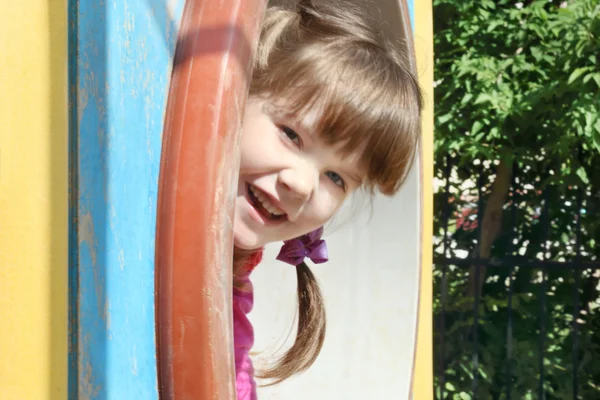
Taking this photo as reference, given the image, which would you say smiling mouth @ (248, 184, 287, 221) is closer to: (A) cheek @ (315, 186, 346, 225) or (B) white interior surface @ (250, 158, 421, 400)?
(A) cheek @ (315, 186, 346, 225)

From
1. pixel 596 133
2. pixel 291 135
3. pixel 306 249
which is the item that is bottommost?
pixel 306 249

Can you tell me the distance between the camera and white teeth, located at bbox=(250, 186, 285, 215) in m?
1.46

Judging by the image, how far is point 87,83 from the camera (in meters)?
0.93

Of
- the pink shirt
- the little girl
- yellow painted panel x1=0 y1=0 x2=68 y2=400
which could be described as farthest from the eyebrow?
yellow painted panel x1=0 y1=0 x2=68 y2=400

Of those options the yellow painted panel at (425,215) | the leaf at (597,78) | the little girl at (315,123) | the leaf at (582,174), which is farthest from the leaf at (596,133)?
the little girl at (315,123)

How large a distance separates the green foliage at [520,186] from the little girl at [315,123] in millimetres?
2258

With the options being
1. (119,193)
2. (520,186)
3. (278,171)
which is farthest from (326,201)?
(520,186)

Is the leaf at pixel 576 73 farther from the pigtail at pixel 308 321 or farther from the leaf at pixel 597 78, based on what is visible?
the pigtail at pixel 308 321

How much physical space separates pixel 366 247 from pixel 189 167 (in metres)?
1.35

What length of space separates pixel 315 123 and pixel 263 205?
0.58 feet

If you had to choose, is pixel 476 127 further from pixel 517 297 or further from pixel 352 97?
pixel 352 97

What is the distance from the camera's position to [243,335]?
1.90 meters

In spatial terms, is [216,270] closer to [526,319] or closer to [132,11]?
[132,11]

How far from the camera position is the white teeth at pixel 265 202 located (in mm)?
1464
